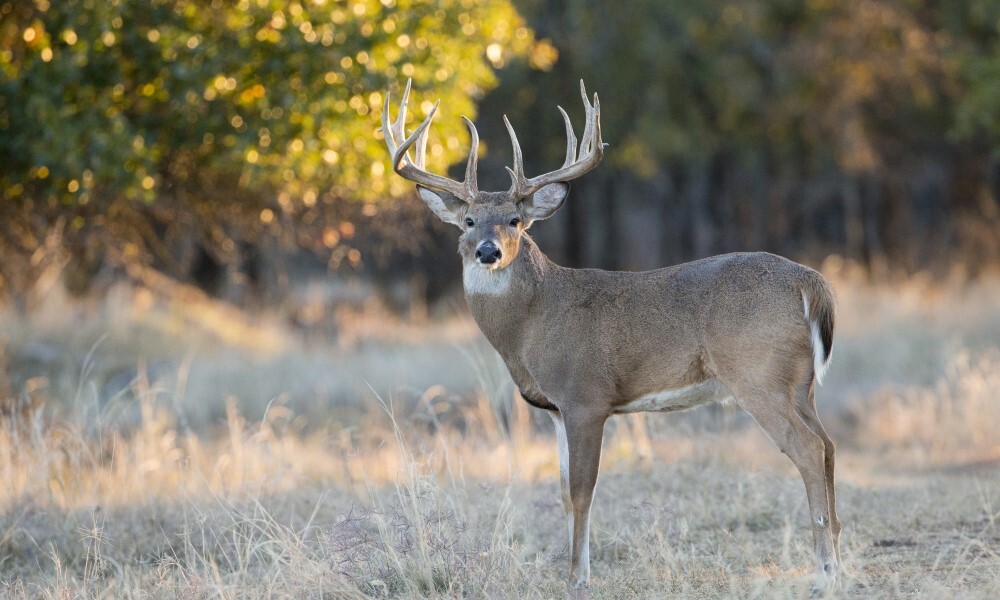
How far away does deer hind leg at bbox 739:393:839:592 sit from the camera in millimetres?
6113

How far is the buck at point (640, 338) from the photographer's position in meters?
6.31

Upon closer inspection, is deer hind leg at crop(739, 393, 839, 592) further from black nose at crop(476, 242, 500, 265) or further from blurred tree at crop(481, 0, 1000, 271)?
blurred tree at crop(481, 0, 1000, 271)

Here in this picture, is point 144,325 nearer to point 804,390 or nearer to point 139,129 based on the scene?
point 139,129

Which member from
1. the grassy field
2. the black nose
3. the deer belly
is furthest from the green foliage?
the deer belly

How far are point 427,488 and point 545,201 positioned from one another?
1.95 m

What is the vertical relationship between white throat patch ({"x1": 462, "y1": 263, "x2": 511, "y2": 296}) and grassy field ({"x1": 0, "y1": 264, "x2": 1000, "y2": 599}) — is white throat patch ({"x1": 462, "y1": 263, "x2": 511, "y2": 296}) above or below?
above

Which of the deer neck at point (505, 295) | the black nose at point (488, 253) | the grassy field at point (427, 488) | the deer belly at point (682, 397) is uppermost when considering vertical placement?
the black nose at point (488, 253)

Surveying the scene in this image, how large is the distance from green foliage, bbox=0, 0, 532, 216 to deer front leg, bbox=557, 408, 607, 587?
4827 mm

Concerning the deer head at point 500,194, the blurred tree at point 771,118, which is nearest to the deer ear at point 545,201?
the deer head at point 500,194

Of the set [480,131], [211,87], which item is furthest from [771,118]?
Answer: [211,87]

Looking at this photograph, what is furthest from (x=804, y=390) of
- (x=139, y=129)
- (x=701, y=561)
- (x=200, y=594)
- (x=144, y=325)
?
(x=144, y=325)

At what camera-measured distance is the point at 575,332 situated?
6738mm

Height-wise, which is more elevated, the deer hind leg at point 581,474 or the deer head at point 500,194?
the deer head at point 500,194

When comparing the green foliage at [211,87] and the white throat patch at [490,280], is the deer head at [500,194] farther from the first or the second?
the green foliage at [211,87]
